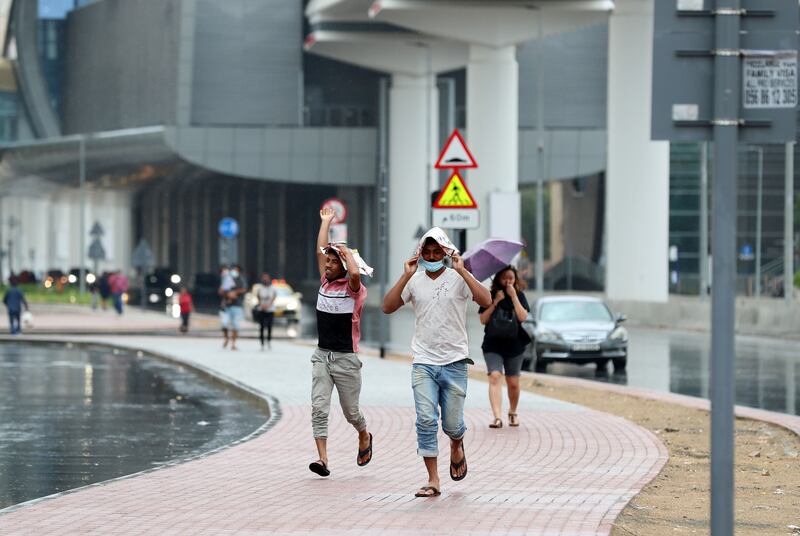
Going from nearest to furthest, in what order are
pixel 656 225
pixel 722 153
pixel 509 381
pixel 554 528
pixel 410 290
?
pixel 722 153, pixel 554 528, pixel 410 290, pixel 509 381, pixel 656 225

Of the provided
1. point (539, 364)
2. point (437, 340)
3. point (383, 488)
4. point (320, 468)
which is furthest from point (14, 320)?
point (437, 340)

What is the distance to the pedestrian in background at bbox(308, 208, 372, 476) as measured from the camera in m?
12.2

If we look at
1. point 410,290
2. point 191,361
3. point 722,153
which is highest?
point 722,153

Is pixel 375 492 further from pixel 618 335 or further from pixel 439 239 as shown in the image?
pixel 618 335

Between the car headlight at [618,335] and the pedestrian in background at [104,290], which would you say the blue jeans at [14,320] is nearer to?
the pedestrian in background at [104,290]

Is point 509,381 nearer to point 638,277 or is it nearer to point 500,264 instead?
point 500,264

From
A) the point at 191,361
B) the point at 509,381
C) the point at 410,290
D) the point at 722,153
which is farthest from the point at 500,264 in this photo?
the point at 191,361

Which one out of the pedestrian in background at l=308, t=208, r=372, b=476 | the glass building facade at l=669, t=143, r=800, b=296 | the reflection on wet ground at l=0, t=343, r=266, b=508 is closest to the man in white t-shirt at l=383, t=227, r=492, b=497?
the pedestrian in background at l=308, t=208, r=372, b=476

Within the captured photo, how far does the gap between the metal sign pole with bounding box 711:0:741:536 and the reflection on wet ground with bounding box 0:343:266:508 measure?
6.01 metres

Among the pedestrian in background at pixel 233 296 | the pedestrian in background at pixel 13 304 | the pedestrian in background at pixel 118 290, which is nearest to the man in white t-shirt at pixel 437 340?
the pedestrian in background at pixel 233 296

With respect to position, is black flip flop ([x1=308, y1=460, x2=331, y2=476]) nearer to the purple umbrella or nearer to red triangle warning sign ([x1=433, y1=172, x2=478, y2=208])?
the purple umbrella

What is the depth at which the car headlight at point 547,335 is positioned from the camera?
2769 centimetres

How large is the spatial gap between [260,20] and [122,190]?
2443 cm

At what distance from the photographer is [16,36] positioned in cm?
10119
